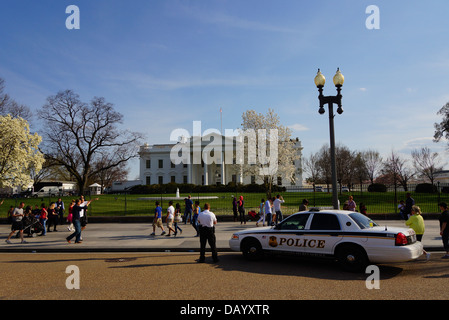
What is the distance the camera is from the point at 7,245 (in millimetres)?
13922

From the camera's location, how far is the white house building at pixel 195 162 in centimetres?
6894

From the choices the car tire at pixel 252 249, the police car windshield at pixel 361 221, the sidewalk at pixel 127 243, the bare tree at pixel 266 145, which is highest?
the bare tree at pixel 266 145

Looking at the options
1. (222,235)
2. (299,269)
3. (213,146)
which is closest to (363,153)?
(213,146)

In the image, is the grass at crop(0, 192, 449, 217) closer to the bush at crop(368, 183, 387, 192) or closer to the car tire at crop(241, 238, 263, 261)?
the car tire at crop(241, 238, 263, 261)

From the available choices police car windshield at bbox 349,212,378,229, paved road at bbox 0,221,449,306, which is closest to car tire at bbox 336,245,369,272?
paved road at bbox 0,221,449,306

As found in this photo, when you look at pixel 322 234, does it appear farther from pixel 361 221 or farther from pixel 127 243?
pixel 127 243

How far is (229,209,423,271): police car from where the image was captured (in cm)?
768

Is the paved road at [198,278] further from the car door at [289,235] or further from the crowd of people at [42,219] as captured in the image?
the crowd of people at [42,219]

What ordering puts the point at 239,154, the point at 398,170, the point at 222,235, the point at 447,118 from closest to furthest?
1. the point at 222,235
2. the point at 239,154
3. the point at 447,118
4. the point at 398,170

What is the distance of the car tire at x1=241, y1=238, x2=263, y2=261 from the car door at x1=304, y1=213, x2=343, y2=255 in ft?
4.78

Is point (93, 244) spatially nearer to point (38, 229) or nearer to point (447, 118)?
point (38, 229)

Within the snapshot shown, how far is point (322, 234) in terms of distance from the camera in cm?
852

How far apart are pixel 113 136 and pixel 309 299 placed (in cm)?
5101

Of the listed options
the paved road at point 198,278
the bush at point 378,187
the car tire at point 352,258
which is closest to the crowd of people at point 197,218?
the paved road at point 198,278
